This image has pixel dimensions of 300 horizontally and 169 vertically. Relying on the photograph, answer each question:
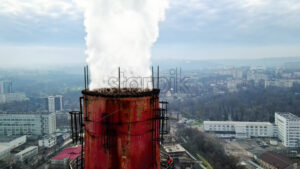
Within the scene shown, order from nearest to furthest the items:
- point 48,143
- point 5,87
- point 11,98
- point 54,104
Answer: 1. point 48,143
2. point 54,104
3. point 11,98
4. point 5,87

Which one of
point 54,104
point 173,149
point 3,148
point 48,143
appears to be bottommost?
point 48,143

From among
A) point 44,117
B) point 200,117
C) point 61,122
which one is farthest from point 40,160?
point 200,117

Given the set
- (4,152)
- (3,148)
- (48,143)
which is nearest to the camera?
(4,152)

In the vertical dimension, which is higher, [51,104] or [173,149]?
[51,104]

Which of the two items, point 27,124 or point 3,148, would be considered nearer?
point 3,148

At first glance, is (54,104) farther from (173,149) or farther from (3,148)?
(173,149)

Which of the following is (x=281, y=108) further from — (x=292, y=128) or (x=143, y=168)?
(x=143, y=168)

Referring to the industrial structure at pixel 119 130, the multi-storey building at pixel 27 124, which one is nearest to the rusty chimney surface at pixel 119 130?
the industrial structure at pixel 119 130

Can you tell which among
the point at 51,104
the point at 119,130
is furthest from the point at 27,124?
the point at 119,130
